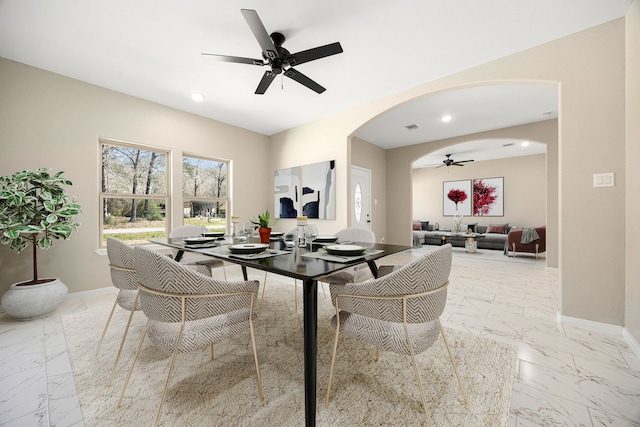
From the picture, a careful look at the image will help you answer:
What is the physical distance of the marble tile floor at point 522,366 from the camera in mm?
1273

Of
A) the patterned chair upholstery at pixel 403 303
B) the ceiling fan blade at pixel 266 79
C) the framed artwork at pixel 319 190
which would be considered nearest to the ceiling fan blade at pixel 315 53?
the ceiling fan blade at pixel 266 79

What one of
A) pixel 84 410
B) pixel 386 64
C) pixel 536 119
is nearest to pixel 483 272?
pixel 536 119

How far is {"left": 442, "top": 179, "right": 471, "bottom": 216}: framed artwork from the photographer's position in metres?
8.23

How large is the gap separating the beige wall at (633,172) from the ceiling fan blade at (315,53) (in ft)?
7.27

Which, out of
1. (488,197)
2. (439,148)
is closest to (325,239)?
(439,148)

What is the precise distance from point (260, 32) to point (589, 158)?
9.71 ft

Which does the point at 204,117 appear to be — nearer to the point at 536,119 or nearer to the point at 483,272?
the point at 483,272

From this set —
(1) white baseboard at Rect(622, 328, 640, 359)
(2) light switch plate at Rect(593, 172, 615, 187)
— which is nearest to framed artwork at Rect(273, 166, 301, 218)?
(2) light switch plate at Rect(593, 172, 615, 187)

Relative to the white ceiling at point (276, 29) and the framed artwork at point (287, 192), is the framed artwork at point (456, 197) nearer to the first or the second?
the framed artwork at point (287, 192)

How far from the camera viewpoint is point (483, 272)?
168 inches

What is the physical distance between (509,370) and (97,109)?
16.1ft

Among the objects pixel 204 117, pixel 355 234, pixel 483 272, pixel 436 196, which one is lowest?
pixel 483 272

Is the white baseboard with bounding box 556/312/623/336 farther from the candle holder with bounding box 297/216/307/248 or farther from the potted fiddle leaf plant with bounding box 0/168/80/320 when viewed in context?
the potted fiddle leaf plant with bounding box 0/168/80/320

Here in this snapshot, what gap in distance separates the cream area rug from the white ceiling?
2.64 m
